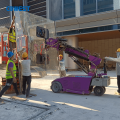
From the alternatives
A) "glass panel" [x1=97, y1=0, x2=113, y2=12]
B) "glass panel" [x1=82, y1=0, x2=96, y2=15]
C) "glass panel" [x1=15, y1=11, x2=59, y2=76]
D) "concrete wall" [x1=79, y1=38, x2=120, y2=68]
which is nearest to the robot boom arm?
"glass panel" [x1=15, y1=11, x2=59, y2=76]

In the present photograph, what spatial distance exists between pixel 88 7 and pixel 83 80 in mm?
13842

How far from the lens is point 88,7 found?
56.5ft

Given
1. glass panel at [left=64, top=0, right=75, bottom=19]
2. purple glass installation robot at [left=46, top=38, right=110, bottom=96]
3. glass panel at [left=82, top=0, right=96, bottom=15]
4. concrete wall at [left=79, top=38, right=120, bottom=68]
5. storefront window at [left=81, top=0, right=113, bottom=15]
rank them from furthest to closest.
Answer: concrete wall at [left=79, top=38, right=120, bottom=68]
glass panel at [left=64, top=0, right=75, bottom=19]
glass panel at [left=82, top=0, right=96, bottom=15]
storefront window at [left=81, top=0, right=113, bottom=15]
purple glass installation robot at [left=46, top=38, right=110, bottom=96]

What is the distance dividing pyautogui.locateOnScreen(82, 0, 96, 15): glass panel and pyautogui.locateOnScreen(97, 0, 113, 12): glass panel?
70 cm

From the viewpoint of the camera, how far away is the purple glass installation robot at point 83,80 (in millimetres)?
5418

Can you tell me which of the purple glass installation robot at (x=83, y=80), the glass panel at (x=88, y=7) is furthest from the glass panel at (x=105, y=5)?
the purple glass installation robot at (x=83, y=80)

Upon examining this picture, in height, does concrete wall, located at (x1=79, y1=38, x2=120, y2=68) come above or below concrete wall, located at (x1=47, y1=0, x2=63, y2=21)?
below

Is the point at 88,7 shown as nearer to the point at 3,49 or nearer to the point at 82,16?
the point at 82,16

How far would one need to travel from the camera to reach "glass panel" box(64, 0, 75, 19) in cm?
1809

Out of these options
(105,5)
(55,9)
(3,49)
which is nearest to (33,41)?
(3,49)

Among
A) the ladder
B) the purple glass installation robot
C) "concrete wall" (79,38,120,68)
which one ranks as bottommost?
the purple glass installation robot

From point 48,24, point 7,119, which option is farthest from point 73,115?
point 48,24

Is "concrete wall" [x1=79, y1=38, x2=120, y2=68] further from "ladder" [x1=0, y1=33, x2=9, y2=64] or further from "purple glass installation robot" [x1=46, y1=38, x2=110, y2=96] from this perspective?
"ladder" [x1=0, y1=33, x2=9, y2=64]

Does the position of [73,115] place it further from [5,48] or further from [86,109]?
[5,48]
